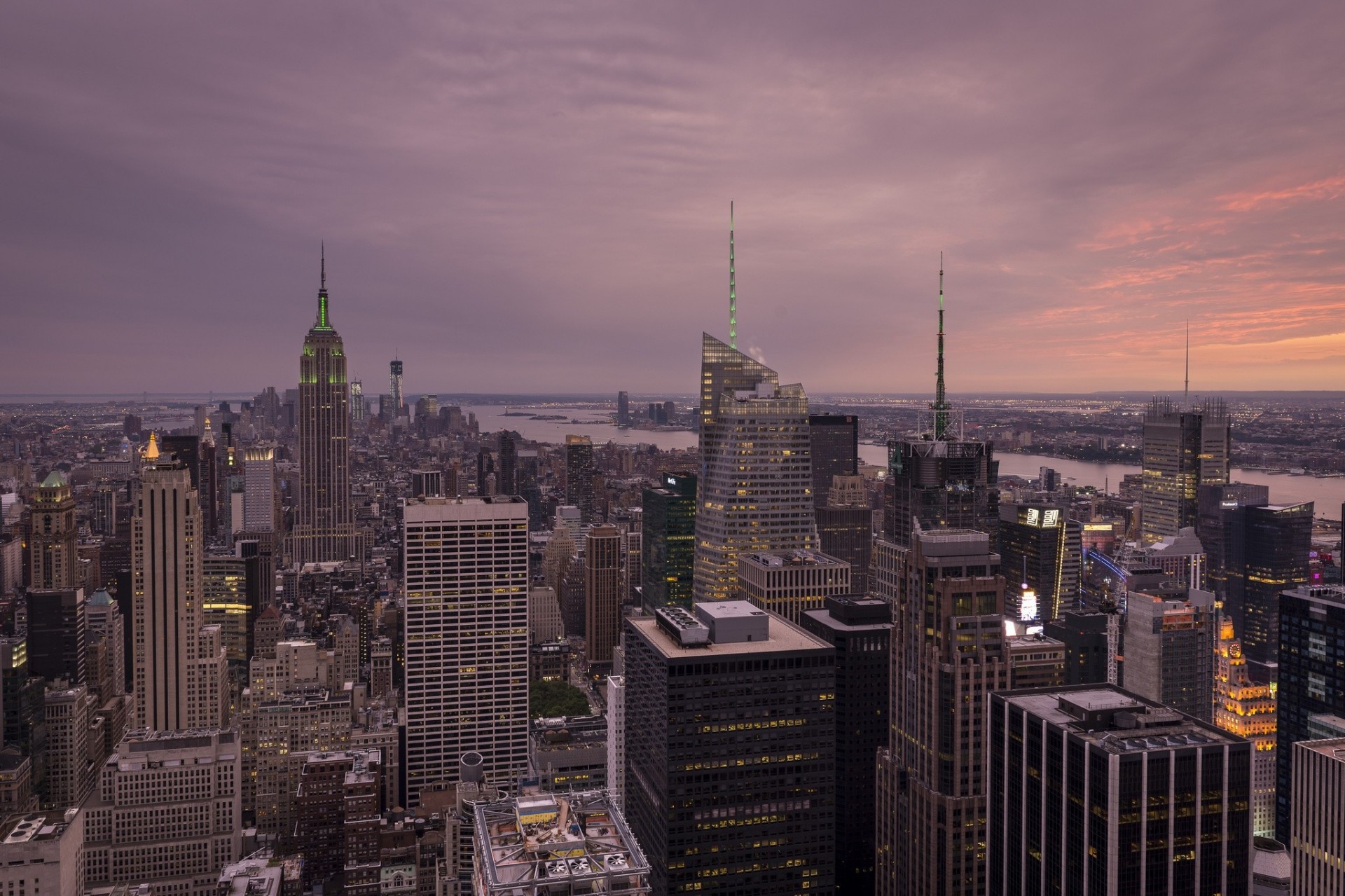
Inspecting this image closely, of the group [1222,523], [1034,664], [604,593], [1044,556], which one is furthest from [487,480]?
[1034,664]

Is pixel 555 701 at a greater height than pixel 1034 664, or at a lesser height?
lesser

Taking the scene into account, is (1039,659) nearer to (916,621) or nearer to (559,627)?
(916,621)

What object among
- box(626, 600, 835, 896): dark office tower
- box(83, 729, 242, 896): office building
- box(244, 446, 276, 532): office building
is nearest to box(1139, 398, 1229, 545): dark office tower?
box(626, 600, 835, 896): dark office tower

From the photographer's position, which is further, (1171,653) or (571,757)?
(571,757)

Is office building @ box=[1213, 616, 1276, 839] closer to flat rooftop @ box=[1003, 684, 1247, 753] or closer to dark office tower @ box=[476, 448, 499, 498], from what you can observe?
flat rooftop @ box=[1003, 684, 1247, 753]

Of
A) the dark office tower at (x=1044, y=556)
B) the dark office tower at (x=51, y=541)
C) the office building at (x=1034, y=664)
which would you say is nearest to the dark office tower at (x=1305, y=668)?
the office building at (x=1034, y=664)

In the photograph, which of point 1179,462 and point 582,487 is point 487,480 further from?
point 1179,462
